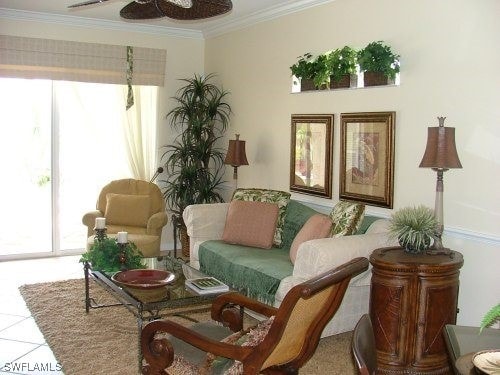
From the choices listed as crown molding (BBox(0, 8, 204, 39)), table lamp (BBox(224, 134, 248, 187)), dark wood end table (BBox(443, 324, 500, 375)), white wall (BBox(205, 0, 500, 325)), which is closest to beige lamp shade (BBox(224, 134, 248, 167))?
table lamp (BBox(224, 134, 248, 187))

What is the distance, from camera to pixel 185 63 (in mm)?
6770

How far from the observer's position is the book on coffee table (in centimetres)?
350

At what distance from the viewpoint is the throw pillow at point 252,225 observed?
15.7 ft

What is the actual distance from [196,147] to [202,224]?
1.47 meters

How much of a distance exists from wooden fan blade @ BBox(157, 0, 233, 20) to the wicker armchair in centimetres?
149

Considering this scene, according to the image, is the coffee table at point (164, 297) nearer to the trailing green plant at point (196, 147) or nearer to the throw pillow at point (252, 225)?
the throw pillow at point (252, 225)

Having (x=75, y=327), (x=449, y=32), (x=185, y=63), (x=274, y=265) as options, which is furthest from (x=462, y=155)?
(x=185, y=63)

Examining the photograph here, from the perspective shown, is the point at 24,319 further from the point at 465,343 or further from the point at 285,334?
the point at 465,343

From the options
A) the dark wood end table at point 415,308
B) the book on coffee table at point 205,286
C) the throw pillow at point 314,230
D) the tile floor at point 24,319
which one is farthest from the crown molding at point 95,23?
the dark wood end table at point 415,308

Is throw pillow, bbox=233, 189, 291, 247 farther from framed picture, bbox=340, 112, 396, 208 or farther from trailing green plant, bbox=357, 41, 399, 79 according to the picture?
trailing green plant, bbox=357, 41, 399, 79

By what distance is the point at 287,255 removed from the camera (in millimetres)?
4520

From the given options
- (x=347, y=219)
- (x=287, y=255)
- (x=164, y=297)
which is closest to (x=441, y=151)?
(x=347, y=219)

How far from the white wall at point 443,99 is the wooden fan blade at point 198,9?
5.26 feet

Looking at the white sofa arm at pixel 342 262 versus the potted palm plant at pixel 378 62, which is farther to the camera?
the potted palm plant at pixel 378 62
